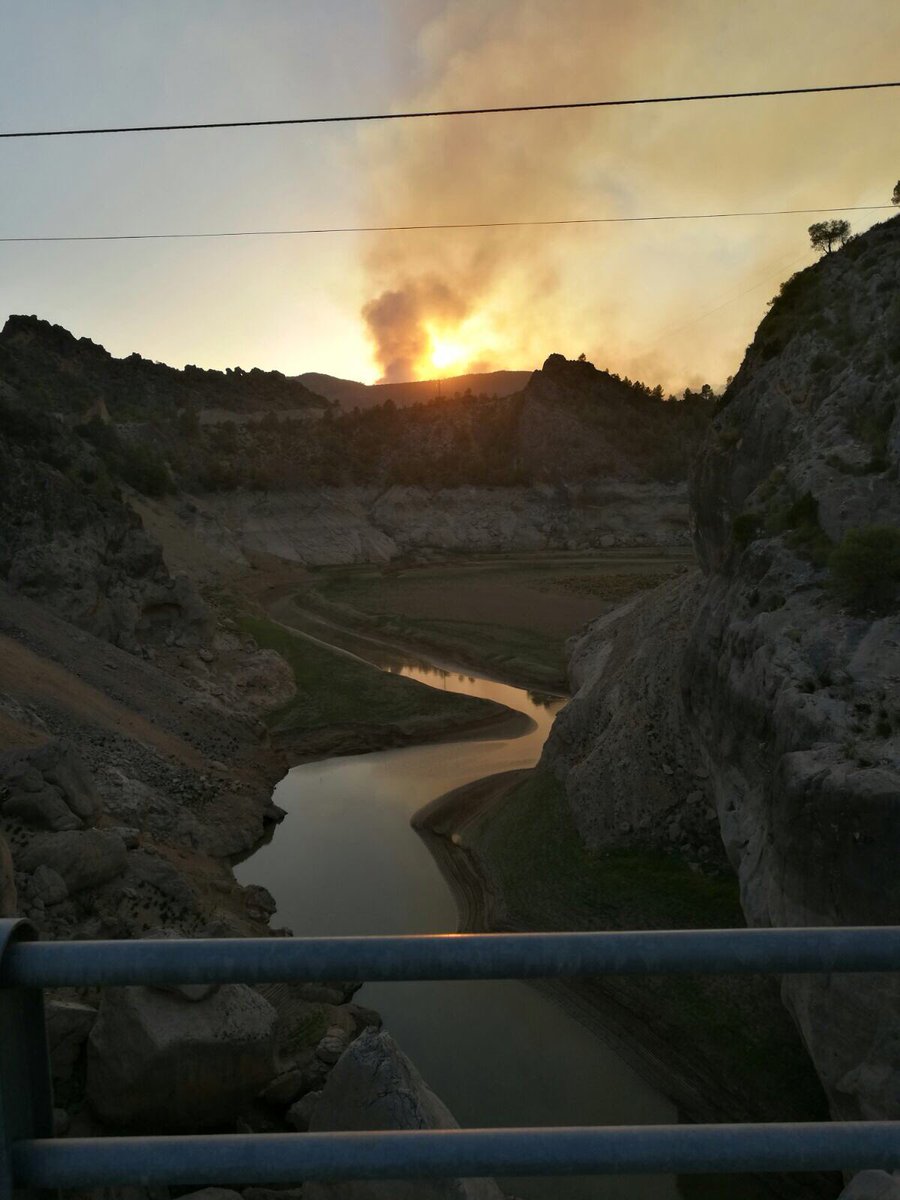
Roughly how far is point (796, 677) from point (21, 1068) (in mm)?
11996

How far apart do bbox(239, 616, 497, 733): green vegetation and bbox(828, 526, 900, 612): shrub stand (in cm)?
1980

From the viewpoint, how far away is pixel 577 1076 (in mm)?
12883

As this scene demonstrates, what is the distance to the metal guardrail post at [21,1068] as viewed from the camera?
2191mm

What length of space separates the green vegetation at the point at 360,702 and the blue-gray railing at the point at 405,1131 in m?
29.1

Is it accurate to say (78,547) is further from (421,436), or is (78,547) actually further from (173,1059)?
(421,436)

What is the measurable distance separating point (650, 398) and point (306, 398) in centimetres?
8652

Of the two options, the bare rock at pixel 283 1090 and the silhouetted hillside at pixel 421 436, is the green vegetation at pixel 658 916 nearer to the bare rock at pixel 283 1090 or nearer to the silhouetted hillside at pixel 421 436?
the bare rock at pixel 283 1090

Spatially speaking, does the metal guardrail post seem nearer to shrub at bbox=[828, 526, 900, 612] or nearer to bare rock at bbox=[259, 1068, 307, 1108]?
bare rock at bbox=[259, 1068, 307, 1108]

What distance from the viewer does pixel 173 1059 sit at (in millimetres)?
8875

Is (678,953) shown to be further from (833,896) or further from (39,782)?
(39,782)

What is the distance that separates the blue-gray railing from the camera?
2.19 m

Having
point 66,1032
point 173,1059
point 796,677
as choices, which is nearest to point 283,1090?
point 173,1059

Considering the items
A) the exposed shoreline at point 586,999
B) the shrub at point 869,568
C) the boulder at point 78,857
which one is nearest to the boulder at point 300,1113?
the exposed shoreline at point 586,999

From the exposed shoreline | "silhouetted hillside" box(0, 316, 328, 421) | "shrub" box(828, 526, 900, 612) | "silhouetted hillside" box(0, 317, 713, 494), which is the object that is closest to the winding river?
the exposed shoreline
